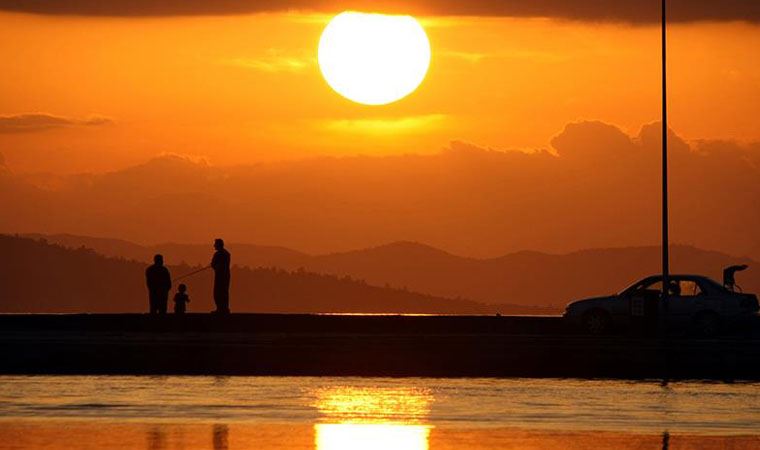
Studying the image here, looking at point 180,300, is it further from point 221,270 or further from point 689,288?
point 689,288

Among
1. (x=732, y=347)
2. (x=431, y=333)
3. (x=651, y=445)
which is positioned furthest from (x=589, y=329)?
(x=651, y=445)

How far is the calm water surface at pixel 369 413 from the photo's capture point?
21781mm

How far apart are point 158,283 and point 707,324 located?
1440 centimetres

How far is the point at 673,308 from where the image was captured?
168ft

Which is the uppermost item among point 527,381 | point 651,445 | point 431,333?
point 431,333

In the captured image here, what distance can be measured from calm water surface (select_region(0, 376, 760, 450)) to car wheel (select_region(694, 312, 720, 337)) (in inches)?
742

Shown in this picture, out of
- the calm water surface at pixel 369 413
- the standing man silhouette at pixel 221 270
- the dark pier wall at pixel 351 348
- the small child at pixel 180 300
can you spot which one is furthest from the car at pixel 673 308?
the calm water surface at pixel 369 413

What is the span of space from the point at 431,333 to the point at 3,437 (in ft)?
90.1

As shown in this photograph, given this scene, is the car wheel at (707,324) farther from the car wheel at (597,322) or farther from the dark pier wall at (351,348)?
the car wheel at (597,322)

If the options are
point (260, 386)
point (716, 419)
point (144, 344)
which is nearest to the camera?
point (716, 419)

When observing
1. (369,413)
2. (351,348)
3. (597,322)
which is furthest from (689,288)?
(369,413)

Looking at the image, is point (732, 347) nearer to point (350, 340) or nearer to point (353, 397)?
point (350, 340)

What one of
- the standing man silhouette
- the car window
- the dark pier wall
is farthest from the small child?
the car window

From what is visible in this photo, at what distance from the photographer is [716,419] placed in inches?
982
